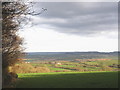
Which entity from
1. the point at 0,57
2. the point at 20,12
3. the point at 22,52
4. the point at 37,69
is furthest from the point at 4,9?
the point at 37,69

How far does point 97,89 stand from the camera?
57.6 feet

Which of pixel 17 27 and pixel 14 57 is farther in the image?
pixel 14 57

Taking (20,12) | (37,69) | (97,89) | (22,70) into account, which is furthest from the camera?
(37,69)

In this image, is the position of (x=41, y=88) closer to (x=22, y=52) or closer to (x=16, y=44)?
(x=16, y=44)

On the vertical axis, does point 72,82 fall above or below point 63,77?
above

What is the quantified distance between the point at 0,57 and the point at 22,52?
51.8ft

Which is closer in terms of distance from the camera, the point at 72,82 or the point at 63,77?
the point at 72,82

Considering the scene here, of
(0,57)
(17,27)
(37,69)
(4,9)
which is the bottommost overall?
(37,69)

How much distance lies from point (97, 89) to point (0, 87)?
9032 millimetres

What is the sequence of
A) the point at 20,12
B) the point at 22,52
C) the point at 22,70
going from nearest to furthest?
the point at 20,12
the point at 22,52
the point at 22,70

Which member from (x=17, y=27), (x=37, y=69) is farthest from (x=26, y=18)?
(x=37, y=69)

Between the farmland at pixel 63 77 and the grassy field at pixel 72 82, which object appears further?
the farmland at pixel 63 77

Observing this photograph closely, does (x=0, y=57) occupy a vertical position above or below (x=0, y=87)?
above

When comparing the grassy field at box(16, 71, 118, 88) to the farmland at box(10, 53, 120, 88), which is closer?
the grassy field at box(16, 71, 118, 88)
